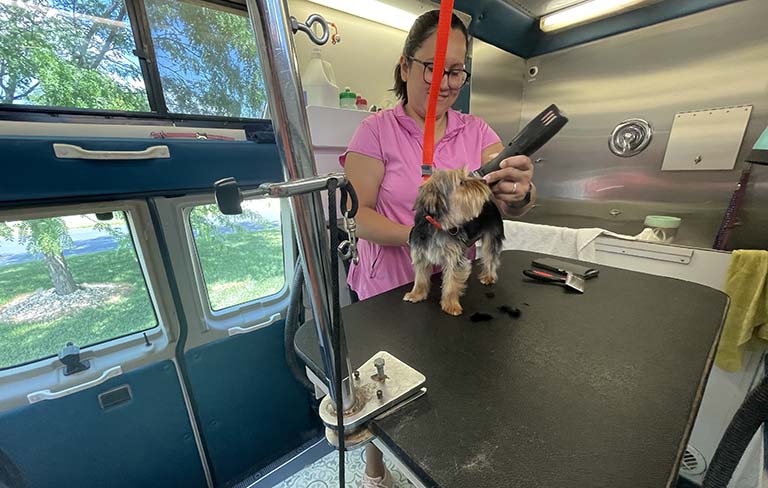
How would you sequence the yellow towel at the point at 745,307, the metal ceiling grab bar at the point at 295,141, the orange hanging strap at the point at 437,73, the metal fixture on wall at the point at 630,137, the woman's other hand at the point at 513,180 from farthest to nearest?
1. the metal fixture on wall at the point at 630,137
2. the yellow towel at the point at 745,307
3. the woman's other hand at the point at 513,180
4. the orange hanging strap at the point at 437,73
5. the metal ceiling grab bar at the point at 295,141

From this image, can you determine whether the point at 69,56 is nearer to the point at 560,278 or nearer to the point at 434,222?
the point at 434,222

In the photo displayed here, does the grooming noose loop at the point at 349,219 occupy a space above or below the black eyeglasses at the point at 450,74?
below

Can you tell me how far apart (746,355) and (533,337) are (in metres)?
1.24

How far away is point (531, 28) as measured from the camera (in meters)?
1.56

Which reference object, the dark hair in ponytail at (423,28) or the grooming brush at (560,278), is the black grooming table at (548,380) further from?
the dark hair in ponytail at (423,28)

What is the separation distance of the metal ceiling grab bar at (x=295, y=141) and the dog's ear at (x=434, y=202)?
0.39 metres

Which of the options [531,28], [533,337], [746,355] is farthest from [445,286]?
[531,28]

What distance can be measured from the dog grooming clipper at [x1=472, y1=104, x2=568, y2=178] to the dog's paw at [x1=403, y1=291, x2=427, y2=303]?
0.34m

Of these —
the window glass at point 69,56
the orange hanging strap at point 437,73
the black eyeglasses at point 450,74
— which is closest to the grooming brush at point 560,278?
the orange hanging strap at point 437,73

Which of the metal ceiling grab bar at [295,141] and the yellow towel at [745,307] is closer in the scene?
the metal ceiling grab bar at [295,141]

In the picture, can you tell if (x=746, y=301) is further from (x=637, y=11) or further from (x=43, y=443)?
(x=43, y=443)

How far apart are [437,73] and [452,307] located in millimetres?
460

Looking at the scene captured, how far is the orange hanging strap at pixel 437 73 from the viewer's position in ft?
1.43

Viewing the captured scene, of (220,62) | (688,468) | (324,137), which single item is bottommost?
(688,468)
